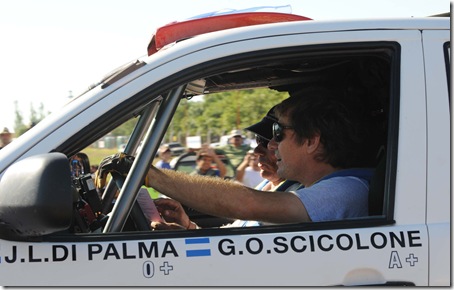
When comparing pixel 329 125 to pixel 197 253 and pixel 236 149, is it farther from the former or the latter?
pixel 236 149

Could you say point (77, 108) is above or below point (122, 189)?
above

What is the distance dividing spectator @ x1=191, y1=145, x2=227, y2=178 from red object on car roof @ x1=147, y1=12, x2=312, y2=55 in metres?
5.44

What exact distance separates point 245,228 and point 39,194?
2.06 ft

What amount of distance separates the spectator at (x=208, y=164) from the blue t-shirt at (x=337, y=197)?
545 cm

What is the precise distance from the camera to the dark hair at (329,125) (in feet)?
9.23

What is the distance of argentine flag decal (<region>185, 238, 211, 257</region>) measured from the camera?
2164 millimetres

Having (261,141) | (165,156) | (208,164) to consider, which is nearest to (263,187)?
(261,141)

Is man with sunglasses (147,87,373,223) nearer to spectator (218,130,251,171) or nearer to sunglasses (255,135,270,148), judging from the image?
sunglasses (255,135,270,148)

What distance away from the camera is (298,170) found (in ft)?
9.33

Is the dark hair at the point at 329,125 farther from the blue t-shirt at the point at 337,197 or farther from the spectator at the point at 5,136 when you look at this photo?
the spectator at the point at 5,136

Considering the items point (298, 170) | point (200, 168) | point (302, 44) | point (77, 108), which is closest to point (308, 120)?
point (298, 170)

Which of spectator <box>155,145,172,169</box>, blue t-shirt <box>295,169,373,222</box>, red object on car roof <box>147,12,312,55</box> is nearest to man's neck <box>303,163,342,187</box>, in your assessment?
blue t-shirt <box>295,169,373,222</box>

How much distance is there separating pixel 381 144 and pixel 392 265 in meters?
0.76

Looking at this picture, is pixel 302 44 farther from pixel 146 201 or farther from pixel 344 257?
pixel 146 201
